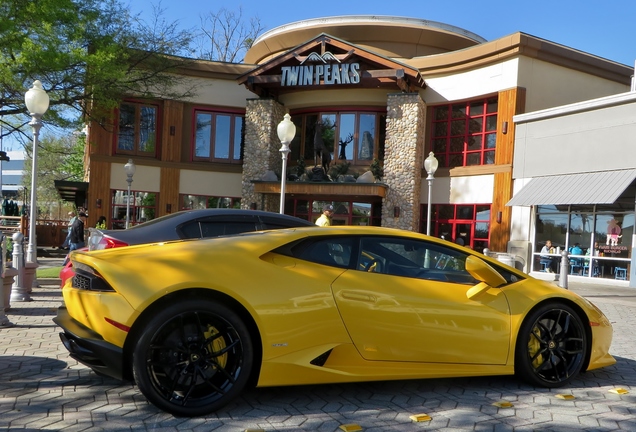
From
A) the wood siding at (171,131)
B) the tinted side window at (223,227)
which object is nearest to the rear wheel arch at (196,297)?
the tinted side window at (223,227)

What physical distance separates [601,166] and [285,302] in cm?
1596

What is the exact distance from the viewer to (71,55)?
48.2 feet

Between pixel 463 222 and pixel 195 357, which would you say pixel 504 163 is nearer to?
pixel 463 222

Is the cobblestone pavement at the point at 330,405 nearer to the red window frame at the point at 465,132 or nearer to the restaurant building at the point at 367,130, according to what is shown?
the restaurant building at the point at 367,130

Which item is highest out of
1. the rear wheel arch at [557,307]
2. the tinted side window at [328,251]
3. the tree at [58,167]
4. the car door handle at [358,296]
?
the tree at [58,167]

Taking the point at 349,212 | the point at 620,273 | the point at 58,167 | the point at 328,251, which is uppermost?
the point at 58,167

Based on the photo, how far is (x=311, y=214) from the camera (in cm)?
2338

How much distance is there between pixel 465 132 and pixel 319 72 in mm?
6290

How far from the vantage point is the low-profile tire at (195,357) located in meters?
3.52

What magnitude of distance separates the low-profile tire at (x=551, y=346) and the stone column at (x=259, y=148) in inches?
733

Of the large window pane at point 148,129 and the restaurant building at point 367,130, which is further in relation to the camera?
the large window pane at point 148,129

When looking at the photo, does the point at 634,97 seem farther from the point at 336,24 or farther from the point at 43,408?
the point at 43,408

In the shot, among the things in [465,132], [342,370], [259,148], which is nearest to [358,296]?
[342,370]

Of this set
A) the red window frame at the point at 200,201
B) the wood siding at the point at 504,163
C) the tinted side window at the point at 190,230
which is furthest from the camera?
the red window frame at the point at 200,201
